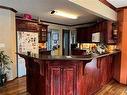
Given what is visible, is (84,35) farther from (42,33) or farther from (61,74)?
(61,74)

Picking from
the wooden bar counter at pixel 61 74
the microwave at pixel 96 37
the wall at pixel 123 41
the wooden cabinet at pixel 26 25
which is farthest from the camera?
the microwave at pixel 96 37

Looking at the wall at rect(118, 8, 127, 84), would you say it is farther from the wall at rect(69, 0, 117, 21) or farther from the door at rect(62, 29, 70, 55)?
the door at rect(62, 29, 70, 55)

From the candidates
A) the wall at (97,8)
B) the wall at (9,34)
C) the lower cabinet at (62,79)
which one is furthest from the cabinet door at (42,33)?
the lower cabinet at (62,79)

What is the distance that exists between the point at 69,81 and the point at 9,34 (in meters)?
3.08

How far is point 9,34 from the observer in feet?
16.2

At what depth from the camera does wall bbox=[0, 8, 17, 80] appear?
4.73 m

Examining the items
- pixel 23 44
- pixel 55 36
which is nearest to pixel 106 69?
pixel 23 44

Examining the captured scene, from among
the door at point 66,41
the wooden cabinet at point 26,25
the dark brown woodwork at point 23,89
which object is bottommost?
the dark brown woodwork at point 23,89

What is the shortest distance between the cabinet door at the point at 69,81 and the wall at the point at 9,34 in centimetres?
279

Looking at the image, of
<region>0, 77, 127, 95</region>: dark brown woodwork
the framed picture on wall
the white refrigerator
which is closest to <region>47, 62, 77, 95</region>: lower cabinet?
<region>0, 77, 127, 95</region>: dark brown woodwork

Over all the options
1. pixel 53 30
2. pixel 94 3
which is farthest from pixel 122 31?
pixel 53 30

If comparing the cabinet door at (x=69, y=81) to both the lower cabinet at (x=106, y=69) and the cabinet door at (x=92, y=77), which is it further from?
the lower cabinet at (x=106, y=69)

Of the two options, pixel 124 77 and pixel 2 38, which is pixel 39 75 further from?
pixel 124 77

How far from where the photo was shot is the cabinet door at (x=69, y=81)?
9.80 feet
